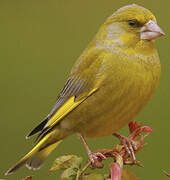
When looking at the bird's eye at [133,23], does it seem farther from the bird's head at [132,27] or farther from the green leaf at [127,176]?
the green leaf at [127,176]

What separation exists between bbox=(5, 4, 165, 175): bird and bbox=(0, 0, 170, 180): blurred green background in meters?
0.76

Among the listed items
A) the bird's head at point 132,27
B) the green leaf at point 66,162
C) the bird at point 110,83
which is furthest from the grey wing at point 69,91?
Answer: the green leaf at point 66,162

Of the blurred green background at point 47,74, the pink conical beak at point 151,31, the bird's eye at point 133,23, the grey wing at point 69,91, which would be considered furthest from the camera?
the blurred green background at point 47,74

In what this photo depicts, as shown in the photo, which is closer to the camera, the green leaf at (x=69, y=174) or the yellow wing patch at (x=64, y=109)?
the green leaf at (x=69, y=174)

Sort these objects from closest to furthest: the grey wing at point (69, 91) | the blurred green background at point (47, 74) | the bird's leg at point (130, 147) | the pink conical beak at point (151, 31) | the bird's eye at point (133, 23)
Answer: the bird's leg at point (130, 147)
the pink conical beak at point (151, 31)
the bird's eye at point (133, 23)
the grey wing at point (69, 91)
the blurred green background at point (47, 74)

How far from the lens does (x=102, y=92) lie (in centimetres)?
191

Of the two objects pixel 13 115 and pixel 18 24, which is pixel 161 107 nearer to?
pixel 13 115

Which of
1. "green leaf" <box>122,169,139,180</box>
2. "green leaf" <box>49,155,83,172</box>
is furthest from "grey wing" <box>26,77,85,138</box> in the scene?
"green leaf" <box>122,169,139,180</box>

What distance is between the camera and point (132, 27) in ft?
6.23

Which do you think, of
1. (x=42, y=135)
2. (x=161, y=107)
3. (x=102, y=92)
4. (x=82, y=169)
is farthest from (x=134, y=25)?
(x=161, y=107)

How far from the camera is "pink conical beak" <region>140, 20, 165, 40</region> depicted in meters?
1.77

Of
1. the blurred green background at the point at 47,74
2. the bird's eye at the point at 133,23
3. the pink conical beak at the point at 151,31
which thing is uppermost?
the bird's eye at the point at 133,23

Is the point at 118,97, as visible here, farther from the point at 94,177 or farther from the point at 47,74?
the point at 47,74

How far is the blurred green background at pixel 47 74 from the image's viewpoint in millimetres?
2826
